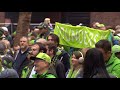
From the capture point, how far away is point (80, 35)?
7.79m

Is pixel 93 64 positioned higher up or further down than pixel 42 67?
higher up

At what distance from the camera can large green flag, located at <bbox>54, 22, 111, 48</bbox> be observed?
23.8ft

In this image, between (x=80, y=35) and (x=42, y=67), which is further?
(x=80, y=35)

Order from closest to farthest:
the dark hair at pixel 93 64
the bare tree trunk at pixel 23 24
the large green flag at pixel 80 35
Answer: the dark hair at pixel 93 64 → the large green flag at pixel 80 35 → the bare tree trunk at pixel 23 24

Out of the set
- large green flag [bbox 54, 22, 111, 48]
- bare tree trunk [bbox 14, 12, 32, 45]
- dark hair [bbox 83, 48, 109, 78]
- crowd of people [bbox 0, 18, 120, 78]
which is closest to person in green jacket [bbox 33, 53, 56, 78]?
crowd of people [bbox 0, 18, 120, 78]

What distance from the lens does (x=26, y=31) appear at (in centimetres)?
1044

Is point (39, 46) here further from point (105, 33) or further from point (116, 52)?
point (105, 33)

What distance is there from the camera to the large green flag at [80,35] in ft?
23.8

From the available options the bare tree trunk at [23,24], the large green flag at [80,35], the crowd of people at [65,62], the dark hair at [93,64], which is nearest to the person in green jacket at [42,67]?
the crowd of people at [65,62]

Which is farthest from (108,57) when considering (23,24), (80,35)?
(23,24)

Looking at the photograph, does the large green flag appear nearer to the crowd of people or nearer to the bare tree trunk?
the crowd of people

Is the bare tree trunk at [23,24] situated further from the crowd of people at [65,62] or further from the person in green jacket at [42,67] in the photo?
the person in green jacket at [42,67]

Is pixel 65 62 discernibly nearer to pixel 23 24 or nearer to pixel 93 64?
pixel 93 64
